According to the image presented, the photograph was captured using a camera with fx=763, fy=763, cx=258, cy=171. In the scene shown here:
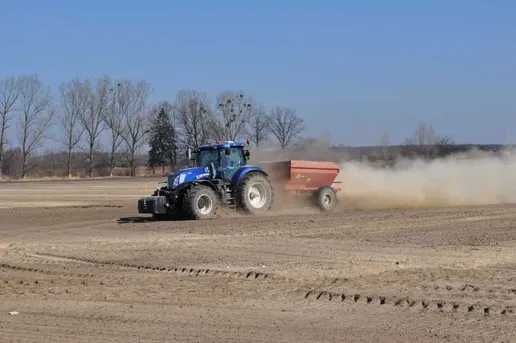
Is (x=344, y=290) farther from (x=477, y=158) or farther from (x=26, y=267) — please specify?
(x=477, y=158)

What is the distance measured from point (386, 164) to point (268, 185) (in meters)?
9.35

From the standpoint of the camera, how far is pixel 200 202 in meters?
24.2

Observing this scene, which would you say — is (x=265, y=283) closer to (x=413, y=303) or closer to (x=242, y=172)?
(x=413, y=303)

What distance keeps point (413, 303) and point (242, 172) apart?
16026mm

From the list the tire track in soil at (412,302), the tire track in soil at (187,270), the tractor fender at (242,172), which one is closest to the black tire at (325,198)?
the tractor fender at (242,172)

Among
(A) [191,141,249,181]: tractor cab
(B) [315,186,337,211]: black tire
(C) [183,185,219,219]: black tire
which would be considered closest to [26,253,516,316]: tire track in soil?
(C) [183,185,219,219]: black tire

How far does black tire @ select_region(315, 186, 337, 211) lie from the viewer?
27062mm

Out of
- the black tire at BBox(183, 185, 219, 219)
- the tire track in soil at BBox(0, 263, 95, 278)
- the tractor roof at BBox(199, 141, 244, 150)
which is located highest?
the tractor roof at BBox(199, 141, 244, 150)

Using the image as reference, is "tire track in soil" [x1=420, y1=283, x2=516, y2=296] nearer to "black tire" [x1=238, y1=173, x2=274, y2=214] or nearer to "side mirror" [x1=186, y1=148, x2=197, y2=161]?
"black tire" [x1=238, y1=173, x2=274, y2=214]

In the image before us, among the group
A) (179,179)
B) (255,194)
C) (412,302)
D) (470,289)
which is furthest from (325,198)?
(412,302)

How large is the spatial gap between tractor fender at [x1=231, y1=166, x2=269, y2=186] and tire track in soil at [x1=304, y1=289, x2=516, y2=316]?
14688mm

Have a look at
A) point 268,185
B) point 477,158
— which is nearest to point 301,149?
point 268,185

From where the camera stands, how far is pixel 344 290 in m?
10.4

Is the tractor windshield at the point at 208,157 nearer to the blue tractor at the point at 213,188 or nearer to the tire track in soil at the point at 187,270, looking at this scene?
the blue tractor at the point at 213,188
